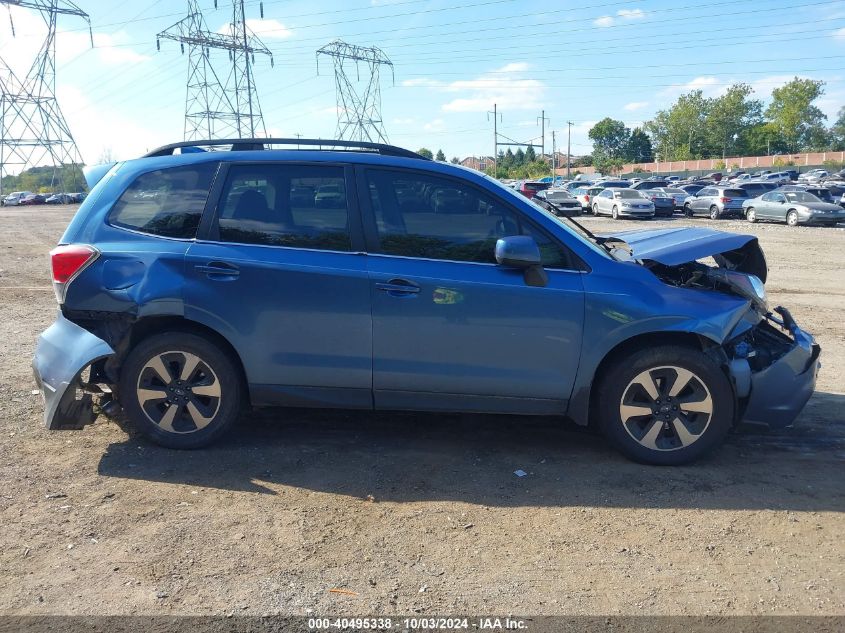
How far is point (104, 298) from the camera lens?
4.32 m

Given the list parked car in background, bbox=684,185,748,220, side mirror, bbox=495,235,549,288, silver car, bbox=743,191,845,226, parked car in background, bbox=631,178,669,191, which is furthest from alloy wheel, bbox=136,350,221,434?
parked car in background, bbox=631,178,669,191

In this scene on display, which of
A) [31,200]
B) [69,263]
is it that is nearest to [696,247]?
[69,263]

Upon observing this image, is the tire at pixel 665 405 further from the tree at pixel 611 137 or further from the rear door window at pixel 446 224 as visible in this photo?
the tree at pixel 611 137

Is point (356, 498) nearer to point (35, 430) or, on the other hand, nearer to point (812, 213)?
point (35, 430)

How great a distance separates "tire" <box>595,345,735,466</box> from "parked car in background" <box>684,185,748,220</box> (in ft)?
100

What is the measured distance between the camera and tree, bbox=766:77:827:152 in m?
114

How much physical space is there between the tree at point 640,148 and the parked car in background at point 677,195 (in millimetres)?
102864

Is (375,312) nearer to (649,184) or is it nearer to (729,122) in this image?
(649,184)

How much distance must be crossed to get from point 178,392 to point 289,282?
1006 millimetres

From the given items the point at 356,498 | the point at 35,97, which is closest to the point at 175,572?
the point at 356,498

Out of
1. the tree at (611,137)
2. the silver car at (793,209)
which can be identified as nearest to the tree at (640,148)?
the tree at (611,137)

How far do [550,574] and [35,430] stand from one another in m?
3.65

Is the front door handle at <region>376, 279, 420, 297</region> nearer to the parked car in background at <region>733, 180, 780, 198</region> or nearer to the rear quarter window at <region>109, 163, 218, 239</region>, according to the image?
the rear quarter window at <region>109, 163, 218, 239</region>

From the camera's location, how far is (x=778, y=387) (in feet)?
14.3
